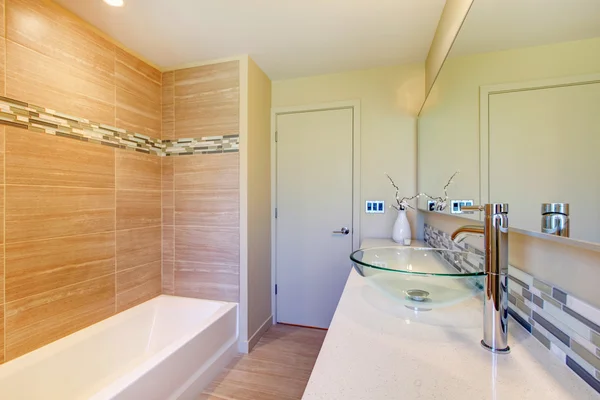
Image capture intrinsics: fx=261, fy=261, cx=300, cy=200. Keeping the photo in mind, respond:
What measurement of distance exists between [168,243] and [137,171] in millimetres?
676

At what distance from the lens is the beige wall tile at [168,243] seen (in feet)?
7.64

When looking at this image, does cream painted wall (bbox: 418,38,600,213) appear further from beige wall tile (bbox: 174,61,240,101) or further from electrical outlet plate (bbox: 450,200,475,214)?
beige wall tile (bbox: 174,61,240,101)

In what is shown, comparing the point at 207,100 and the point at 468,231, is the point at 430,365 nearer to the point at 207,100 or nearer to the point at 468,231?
the point at 468,231

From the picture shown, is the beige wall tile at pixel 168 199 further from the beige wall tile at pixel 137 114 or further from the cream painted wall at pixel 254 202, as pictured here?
the cream painted wall at pixel 254 202

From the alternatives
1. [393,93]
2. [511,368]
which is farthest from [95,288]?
[393,93]

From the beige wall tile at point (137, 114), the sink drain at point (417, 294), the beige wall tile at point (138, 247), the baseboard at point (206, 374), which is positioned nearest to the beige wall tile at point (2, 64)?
the beige wall tile at point (137, 114)

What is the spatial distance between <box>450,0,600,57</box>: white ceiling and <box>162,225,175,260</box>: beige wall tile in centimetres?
244

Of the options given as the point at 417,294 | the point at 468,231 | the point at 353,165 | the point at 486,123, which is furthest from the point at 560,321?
the point at 353,165

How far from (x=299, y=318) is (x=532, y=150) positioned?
2.34 m

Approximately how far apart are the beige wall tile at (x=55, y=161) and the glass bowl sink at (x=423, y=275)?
5.84ft

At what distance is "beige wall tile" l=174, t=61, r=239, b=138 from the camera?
7.11 ft

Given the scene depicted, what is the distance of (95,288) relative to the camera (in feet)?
5.90

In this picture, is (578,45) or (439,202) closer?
(578,45)

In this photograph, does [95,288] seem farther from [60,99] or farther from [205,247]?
[60,99]
